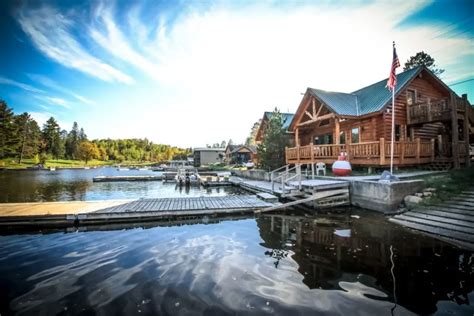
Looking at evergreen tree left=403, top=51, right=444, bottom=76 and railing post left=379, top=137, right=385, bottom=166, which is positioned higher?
evergreen tree left=403, top=51, right=444, bottom=76

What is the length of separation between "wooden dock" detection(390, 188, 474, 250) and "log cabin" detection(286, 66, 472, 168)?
4298 millimetres

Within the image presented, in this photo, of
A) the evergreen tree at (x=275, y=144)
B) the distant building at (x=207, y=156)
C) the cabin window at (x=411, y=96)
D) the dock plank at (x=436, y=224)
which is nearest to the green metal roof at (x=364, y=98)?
the cabin window at (x=411, y=96)

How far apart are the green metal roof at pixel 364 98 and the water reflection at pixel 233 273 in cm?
1019

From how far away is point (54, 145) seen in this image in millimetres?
85312

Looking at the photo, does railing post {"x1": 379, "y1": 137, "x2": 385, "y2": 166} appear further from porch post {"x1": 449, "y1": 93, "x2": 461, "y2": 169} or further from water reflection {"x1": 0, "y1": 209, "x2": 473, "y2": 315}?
water reflection {"x1": 0, "y1": 209, "x2": 473, "y2": 315}

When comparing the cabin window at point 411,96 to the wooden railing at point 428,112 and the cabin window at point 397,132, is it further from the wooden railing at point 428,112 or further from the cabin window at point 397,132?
the cabin window at point 397,132

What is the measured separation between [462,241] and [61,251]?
11.9 meters

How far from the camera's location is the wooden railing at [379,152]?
1234 cm

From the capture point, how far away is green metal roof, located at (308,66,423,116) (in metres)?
15.1

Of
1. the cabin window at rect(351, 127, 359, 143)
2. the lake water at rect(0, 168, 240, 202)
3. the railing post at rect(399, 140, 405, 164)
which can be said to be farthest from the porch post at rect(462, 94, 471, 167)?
the lake water at rect(0, 168, 240, 202)

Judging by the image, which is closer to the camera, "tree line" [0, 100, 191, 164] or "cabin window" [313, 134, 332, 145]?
"cabin window" [313, 134, 332, 145]

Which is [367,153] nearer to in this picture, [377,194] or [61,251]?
[377,194]

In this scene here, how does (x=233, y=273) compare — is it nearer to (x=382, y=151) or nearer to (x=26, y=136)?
(x=382, y=151)

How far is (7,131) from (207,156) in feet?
173
